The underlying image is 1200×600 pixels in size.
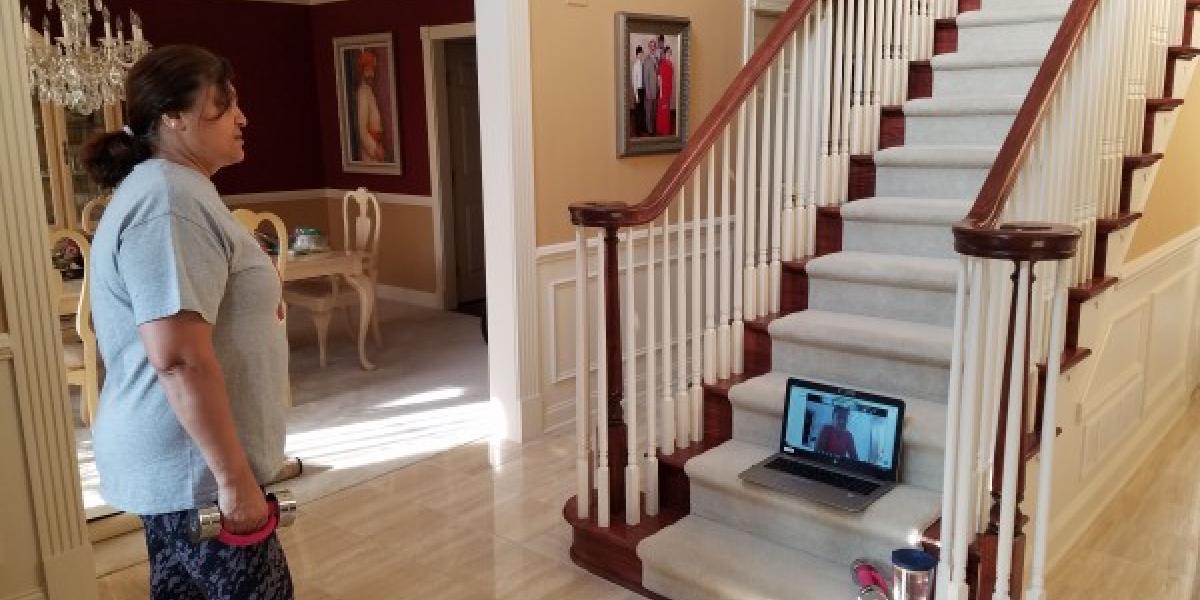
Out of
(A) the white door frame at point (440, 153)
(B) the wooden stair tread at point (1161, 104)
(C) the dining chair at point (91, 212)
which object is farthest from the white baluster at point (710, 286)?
(A) the white door frame at point (440, 153)

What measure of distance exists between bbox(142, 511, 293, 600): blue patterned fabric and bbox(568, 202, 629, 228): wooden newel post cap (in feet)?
4.57

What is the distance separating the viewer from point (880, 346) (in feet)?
9.71

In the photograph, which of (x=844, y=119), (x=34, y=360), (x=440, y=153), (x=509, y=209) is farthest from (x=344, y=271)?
(x=844, y=119)

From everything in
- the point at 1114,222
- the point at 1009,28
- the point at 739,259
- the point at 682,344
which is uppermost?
the point at 1009,28

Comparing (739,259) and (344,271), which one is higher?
(739,259)

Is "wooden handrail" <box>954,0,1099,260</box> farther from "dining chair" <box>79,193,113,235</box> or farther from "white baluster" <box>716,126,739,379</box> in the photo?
"dining chair" <box>79,193,113,235</box>

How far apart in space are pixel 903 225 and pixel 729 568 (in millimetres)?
1456

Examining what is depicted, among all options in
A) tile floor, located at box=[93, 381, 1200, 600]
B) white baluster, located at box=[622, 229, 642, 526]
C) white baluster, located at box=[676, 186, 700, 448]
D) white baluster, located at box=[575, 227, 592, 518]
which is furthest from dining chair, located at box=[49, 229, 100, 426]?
white baluster, located at box=[676, 186, 700, 448]

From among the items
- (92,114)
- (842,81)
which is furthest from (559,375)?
(92,114)

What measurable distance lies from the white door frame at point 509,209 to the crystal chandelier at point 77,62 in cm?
231

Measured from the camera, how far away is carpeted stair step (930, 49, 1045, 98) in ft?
11.9

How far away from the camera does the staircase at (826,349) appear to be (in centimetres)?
262

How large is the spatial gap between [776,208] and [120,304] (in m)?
2.36

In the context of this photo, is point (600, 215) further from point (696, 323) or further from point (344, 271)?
point (344, 271)
